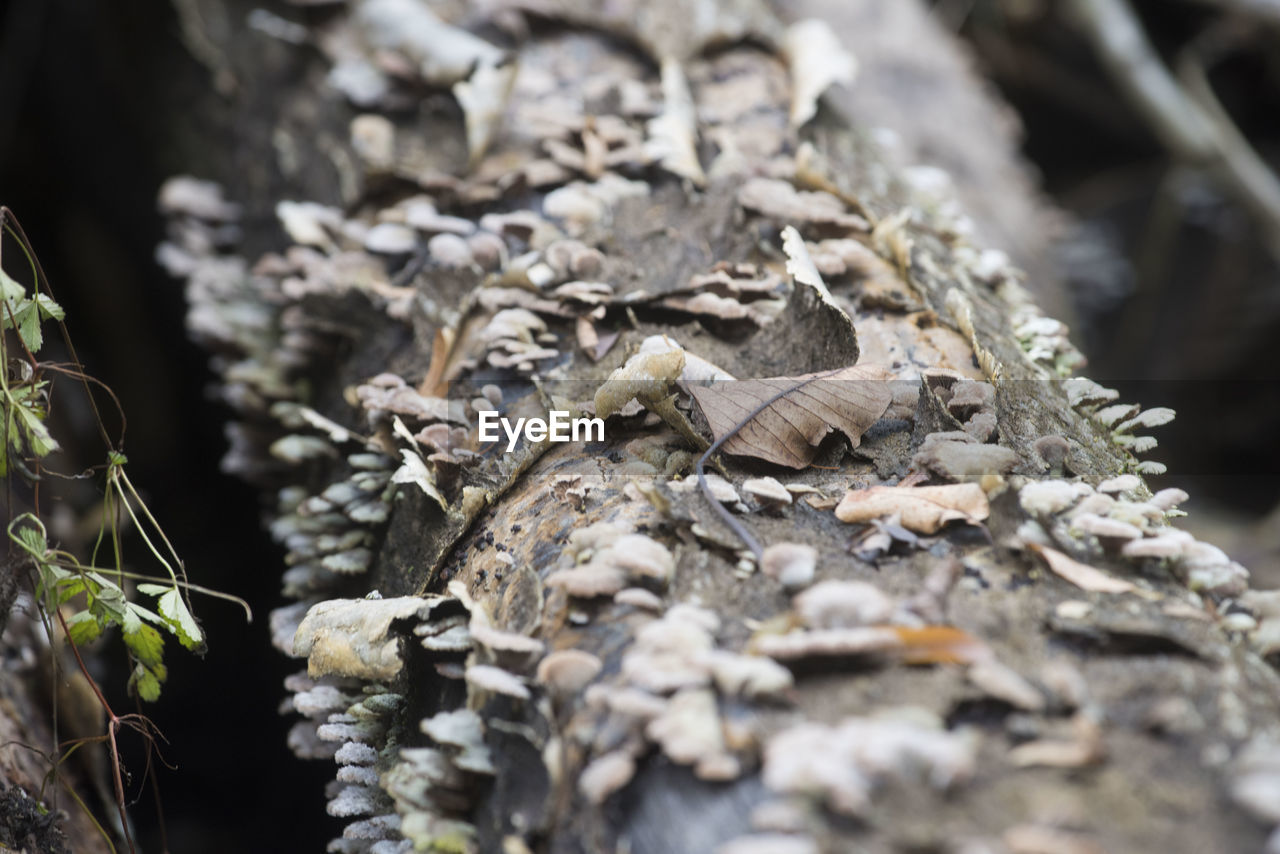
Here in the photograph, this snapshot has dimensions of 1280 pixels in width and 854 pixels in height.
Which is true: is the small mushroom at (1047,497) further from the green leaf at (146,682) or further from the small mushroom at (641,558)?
the green leaf at (146,682)

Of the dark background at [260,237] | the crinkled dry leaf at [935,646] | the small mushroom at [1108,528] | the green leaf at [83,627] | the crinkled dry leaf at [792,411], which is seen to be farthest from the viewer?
the dark background at [260,237]

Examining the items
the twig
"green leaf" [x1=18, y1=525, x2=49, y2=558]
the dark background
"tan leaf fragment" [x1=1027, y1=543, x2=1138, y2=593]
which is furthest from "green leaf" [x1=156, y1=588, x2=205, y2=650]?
the twig

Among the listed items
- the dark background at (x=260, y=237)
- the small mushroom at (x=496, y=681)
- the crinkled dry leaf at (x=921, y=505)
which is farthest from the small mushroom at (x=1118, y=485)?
the dark background at (x=260, y=237)

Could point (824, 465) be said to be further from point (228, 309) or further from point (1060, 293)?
point (1060, 293)

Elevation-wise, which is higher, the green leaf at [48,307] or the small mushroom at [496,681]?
the green leaf at [48,307]

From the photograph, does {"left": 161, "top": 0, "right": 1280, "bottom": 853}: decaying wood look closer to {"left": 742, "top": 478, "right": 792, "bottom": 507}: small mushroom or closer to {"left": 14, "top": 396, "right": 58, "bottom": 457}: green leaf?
{"left": 742, "top": 478, "right": 792, "bottom": 507}: small mushroom

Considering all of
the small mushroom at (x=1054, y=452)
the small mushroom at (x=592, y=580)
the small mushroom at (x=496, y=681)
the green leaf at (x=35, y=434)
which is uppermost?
the small mushroom at (x=1054, y=452)

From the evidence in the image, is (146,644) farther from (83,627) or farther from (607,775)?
(607,775)

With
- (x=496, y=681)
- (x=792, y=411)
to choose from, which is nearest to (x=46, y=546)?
(x=496, y=681)
